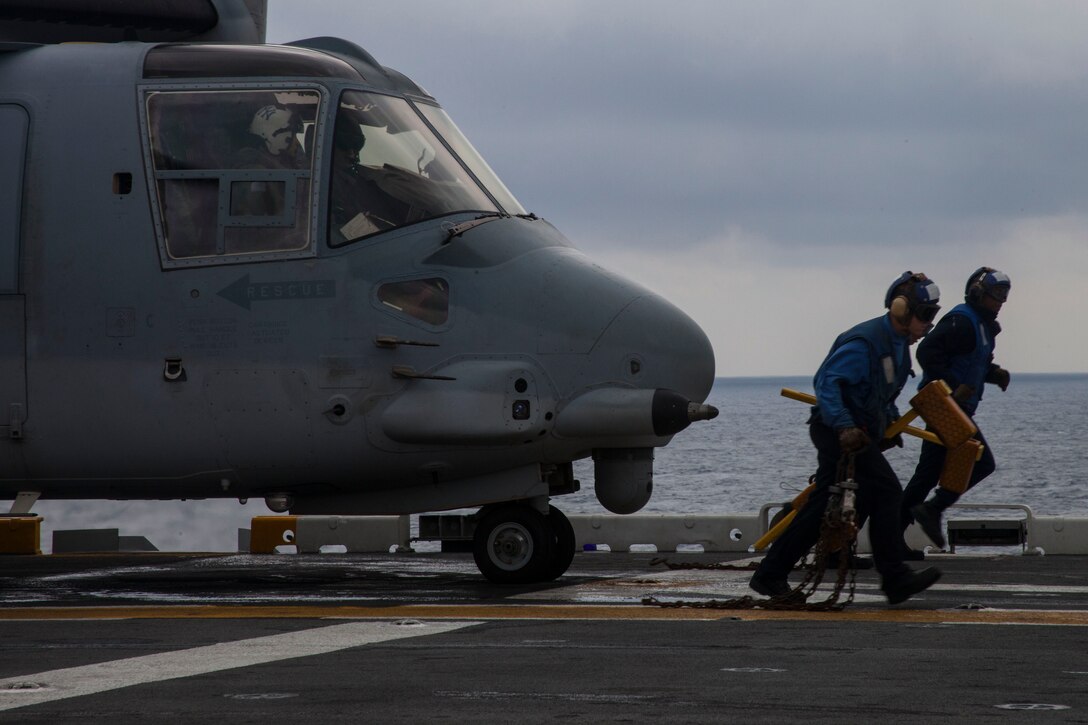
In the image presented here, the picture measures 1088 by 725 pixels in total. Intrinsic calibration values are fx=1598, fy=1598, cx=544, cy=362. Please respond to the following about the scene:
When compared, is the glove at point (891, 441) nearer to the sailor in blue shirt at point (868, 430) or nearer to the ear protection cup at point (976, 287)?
the sailor in blue shirt at point (868, 430)

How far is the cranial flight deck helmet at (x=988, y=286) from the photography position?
11891 millimetres

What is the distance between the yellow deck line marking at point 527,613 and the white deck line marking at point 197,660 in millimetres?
648

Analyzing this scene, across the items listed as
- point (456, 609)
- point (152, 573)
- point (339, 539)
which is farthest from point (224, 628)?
point (339, 539)

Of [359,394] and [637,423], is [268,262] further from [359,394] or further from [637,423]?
[637,423]

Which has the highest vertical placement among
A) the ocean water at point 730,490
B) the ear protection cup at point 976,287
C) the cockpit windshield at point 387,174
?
the cockpit windshield at point 387,174

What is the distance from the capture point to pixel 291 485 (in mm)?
10750

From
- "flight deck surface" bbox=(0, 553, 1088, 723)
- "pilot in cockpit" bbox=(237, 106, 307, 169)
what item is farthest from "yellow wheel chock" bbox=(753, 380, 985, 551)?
"pilot in cockpit" bbox=(237, 106, 307, 169)

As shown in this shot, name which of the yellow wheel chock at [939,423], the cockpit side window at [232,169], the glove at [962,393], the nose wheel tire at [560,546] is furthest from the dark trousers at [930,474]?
the cockpit side window at [232,169]

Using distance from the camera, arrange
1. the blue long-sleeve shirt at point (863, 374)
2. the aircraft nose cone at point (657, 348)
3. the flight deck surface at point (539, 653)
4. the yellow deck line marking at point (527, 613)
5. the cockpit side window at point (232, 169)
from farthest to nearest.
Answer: the cockpit side window at point (232, 169)
the aircraft nose cone at point (657, 348)
the blue long-sleeve shirt at point (863, 374)
the yellow deck line marking at point (527, 613)
the flight deck surface at point (539, 653)

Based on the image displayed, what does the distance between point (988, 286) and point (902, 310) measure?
3224mm

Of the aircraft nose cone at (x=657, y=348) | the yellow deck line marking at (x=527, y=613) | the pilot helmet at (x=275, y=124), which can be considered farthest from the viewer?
the pilot helmet at (x=275, y=124)

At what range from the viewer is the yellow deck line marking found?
8023 mm

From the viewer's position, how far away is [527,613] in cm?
844

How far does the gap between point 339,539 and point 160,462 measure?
4.59 meters
